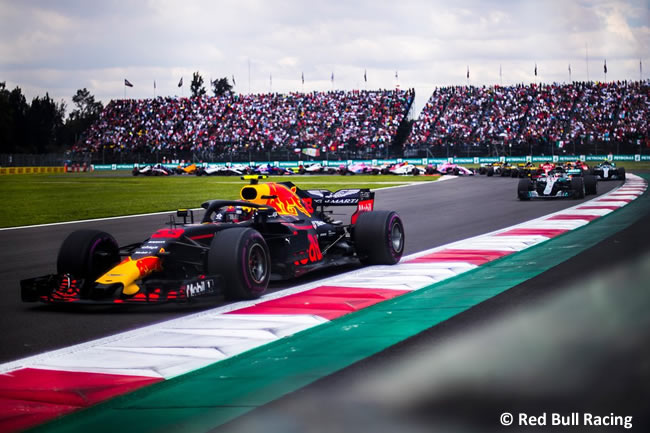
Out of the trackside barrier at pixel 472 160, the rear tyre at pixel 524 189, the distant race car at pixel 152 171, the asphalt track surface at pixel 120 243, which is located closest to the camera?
the asphalt track surface at pixel 120 243

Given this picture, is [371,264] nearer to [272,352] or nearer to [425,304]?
[425,304]

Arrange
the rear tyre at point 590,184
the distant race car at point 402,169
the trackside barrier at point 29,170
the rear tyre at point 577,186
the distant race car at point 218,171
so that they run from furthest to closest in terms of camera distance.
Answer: the trackside barrier at point 29,170, the distant race car at point 218,171, the distant race car at point 402,169, the rear tyre at point 590,184, the rear tyre at point 577,186

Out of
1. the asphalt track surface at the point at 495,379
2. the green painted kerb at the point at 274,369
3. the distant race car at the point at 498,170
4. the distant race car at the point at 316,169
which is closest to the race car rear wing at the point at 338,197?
the green painted kerb at the point at 274,369

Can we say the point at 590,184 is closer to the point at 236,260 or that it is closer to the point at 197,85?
the point at 236,260

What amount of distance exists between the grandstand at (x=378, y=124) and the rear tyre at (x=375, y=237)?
48.4 meters

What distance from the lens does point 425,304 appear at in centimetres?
729

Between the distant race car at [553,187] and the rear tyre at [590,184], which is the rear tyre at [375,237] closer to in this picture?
the distant race car at [553,187]

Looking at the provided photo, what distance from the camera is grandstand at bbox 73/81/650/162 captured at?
59.8m

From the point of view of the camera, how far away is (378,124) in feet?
229

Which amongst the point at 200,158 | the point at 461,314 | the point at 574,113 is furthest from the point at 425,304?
the point at 200,158

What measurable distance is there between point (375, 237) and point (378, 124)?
200ft

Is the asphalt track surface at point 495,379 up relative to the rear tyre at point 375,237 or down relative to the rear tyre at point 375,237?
down

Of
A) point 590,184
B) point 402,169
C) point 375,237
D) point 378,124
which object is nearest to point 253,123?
point 378,124

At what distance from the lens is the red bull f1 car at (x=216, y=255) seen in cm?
702
